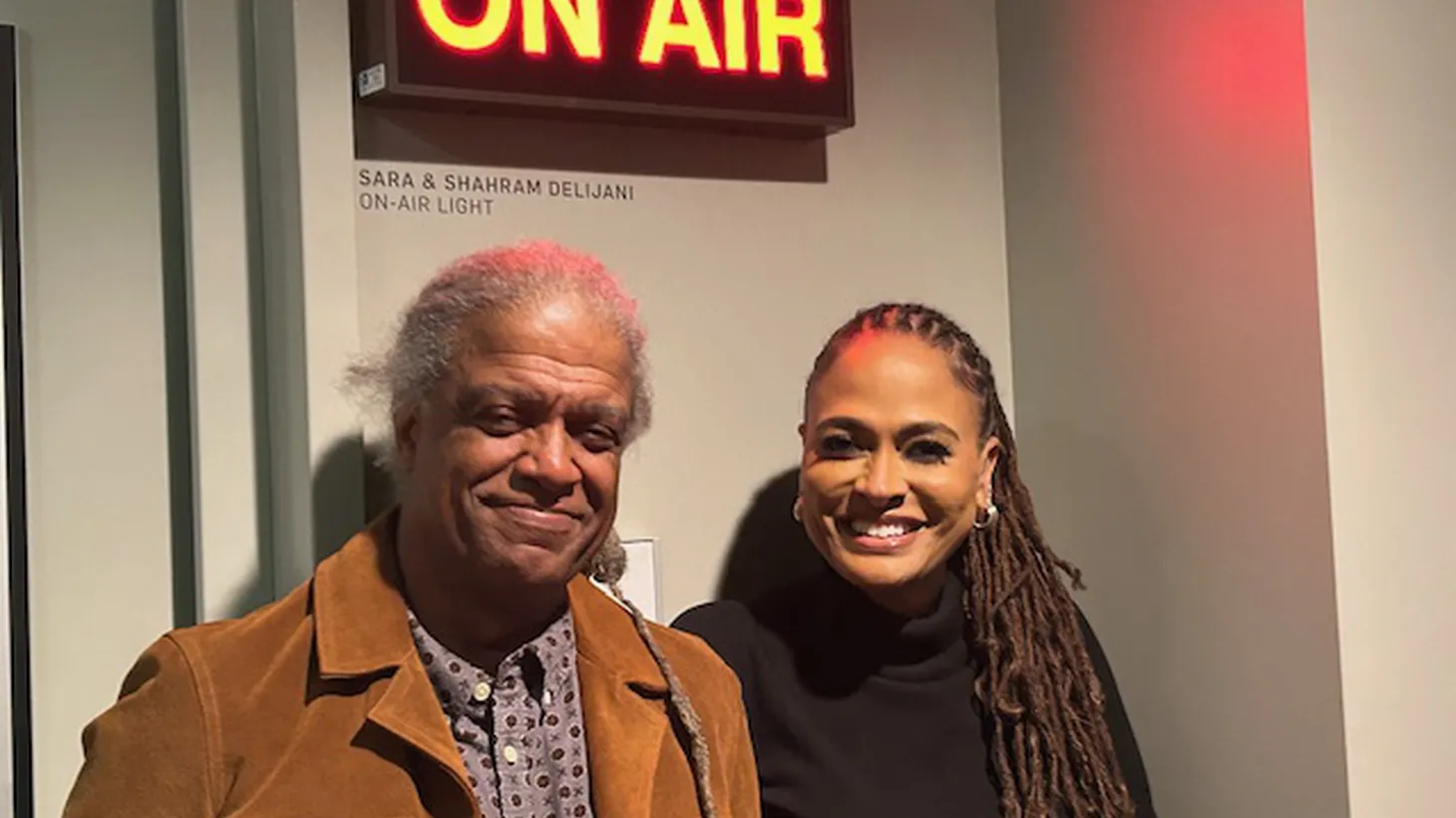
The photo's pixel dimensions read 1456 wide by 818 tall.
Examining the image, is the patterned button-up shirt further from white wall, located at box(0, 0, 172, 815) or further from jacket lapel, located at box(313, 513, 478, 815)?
white wall, located at box(0, 0, 172, 815)

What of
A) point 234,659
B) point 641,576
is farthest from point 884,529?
point 234,659

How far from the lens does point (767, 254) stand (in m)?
2.14

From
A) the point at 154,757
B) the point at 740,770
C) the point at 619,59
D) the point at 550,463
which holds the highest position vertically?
the point at 619,59

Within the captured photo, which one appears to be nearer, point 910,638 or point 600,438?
point 600,438

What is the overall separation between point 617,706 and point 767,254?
0.80m

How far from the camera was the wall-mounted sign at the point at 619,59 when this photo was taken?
181 centimetres

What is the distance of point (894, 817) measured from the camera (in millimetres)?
1831

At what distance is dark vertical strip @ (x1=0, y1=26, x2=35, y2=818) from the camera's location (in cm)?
172

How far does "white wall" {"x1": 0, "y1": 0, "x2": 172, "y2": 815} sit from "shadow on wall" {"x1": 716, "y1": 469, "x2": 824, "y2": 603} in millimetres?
714

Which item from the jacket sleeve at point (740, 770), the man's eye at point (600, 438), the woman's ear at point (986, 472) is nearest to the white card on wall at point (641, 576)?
the jacket sleeve at point (740, 770)

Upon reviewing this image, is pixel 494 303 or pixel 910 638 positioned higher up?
pixel 494 303

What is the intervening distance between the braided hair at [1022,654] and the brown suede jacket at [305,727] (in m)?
0.58

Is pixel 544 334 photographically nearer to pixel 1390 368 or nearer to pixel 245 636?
pixel 245 636

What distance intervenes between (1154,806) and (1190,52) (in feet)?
3.22
